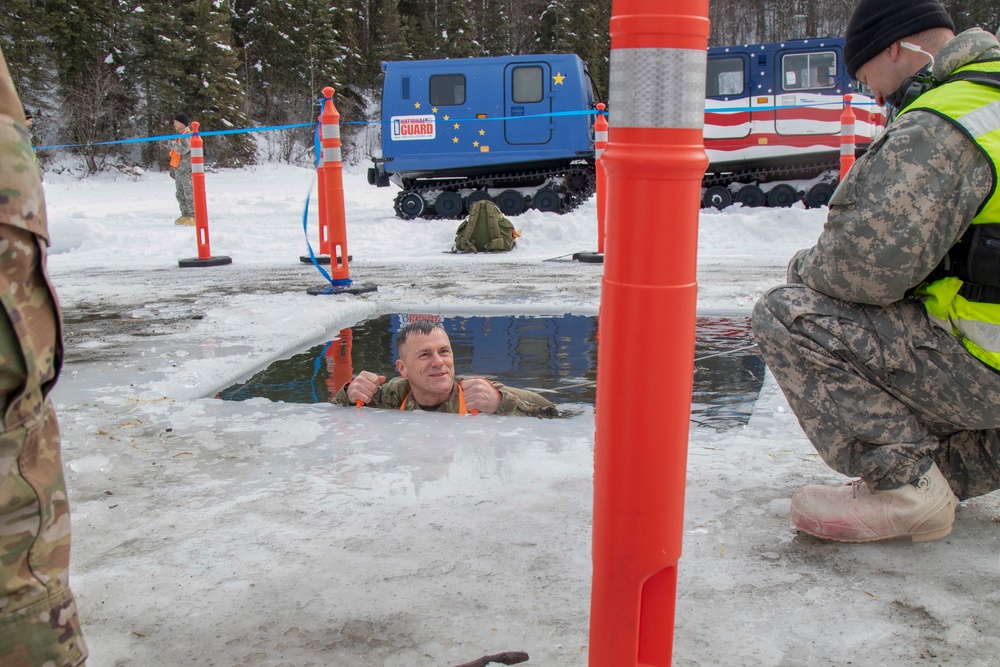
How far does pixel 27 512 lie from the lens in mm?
1186

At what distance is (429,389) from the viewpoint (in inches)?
161

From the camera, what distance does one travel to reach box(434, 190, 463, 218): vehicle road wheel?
16.9 metres

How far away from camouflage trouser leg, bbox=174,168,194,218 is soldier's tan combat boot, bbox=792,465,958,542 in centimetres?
1486

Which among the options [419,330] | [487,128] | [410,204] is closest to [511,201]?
[487,128]

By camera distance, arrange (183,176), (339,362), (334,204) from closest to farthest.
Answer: (339,362)
(334,204)
(183,176)

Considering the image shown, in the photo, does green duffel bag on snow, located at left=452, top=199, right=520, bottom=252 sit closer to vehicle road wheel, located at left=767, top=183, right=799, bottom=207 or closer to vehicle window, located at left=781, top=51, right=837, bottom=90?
vehicle road wheel, located at left=767, top=183, right=799, bottom=207

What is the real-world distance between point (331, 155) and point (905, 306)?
218 inches

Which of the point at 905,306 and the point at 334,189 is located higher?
the point at 334,189

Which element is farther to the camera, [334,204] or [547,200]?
[547,200]

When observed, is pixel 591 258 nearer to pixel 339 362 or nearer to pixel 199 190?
pixel 199 190

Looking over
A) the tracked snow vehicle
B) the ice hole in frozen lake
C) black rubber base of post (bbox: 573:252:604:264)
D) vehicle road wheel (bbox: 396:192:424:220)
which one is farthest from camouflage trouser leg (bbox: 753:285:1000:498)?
vehicle road wheel (bbox: 396:192:424:220)

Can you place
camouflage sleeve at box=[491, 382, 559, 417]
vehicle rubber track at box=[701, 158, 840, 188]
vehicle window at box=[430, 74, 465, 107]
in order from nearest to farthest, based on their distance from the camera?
camouflage sleeve at box=[491, 382, 559, 417], vehicle rubber track at box=[701, 158, 840, 188], vehicle window at box=[430, 74, 465, 107]

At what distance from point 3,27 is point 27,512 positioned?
34180 millimetres

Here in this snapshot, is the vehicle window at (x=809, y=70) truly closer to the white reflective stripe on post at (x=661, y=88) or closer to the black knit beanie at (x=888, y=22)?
the black knit beanie at (x=888, y=22)
